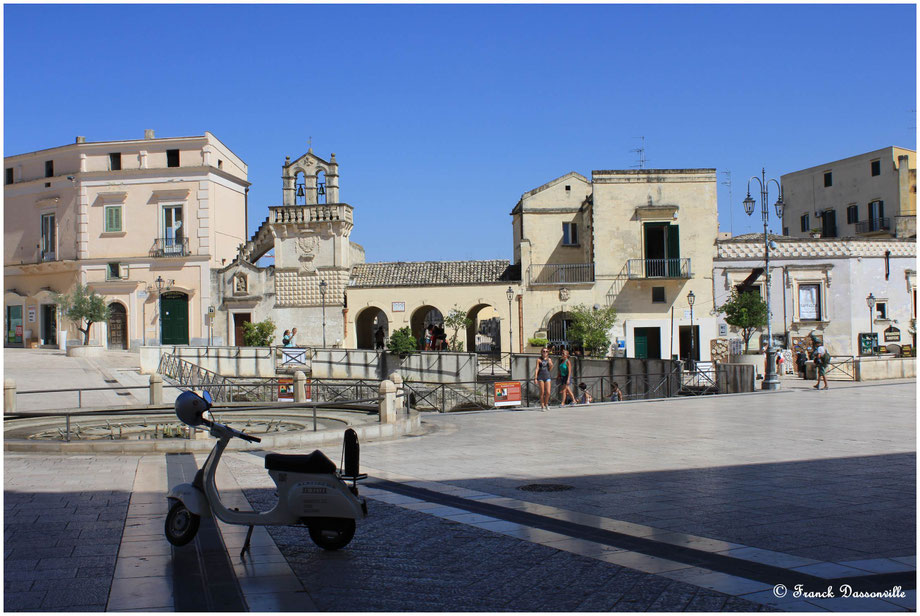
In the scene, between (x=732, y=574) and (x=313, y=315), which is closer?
(x=732, y=574)

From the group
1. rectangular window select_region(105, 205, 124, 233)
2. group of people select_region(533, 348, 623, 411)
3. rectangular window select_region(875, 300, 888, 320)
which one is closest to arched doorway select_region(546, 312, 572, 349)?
group of people select_region(533, 348, 623, 411)

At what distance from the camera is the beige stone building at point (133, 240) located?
3991 cm

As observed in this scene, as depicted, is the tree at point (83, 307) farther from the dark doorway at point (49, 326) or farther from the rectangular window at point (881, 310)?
the rectangular window at point (881, 310)

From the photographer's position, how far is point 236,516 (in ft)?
22.0

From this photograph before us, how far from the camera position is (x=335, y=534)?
6.84m

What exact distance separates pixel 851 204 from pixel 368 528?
48.4 m

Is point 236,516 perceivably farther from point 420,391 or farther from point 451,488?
point 420,391

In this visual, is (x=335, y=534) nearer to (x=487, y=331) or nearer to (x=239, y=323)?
(x=239, y=323)

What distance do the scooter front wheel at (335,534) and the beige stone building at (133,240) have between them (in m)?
34.1

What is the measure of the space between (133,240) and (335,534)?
1453 inches

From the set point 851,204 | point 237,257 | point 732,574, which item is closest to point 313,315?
point 237,257

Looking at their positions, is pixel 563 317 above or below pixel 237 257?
below

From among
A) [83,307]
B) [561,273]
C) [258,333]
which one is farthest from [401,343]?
[83,307]

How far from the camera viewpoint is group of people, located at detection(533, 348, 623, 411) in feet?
68.4
